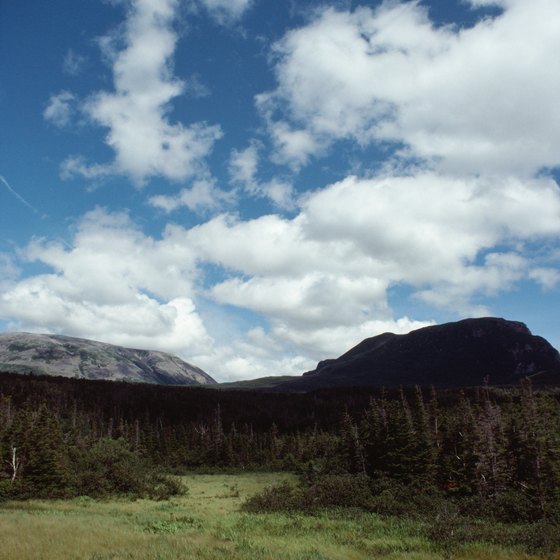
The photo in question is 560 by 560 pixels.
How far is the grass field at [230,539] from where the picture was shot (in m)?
17.0

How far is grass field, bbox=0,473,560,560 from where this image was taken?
17.0 m

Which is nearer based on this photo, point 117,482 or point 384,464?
point 384,464

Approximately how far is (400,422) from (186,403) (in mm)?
118650

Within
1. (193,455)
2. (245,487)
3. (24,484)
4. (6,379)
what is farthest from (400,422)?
(6,379)

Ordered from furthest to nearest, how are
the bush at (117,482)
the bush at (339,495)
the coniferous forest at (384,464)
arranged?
1. the bush at (117,482)
2. the bush at (339,495)
3. the coniferous forest at (384,464)

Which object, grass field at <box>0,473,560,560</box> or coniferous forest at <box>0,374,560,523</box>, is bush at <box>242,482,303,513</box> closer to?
coniferous forest at <box>0,374,560,523</box>

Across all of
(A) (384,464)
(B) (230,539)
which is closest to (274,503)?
(A) (384,464)

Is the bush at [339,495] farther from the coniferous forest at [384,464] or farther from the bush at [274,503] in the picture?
the bush at [274,503]

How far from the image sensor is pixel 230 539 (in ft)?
71.5

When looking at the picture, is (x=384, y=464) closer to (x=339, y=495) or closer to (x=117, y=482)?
(x=339, y=495)

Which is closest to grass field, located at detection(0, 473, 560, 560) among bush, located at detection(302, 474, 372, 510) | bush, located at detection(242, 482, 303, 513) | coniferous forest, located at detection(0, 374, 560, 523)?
bush, located at detection(242, 482, 303, 513)

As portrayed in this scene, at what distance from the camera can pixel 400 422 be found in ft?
161

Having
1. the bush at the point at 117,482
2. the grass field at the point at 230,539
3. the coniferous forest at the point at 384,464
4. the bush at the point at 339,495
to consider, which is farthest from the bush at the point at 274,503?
the bush at the point at 117,482

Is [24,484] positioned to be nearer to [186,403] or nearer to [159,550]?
[159,550]
